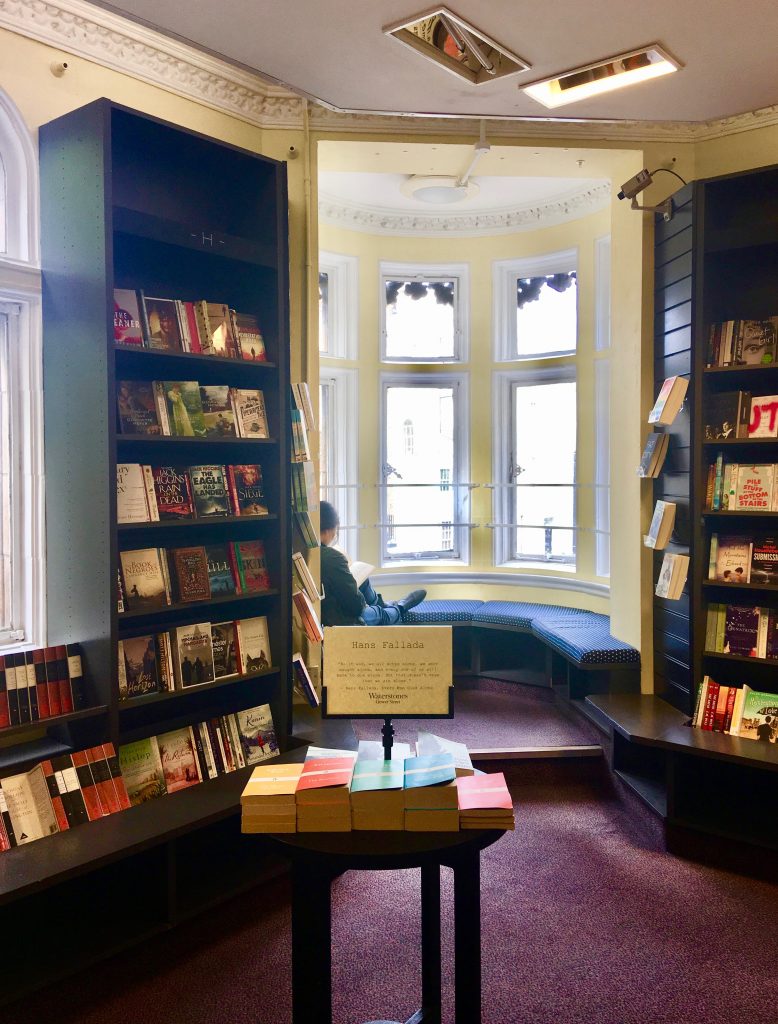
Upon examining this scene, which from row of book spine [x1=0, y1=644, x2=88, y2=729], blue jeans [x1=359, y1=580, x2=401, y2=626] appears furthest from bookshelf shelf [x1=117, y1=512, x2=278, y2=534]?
blue jeans [x1=359, y1=580, x2=401, y2=626]

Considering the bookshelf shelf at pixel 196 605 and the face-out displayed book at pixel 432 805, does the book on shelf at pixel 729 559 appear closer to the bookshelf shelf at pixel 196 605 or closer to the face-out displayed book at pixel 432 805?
the bookshelf shelf at pixel 196 605

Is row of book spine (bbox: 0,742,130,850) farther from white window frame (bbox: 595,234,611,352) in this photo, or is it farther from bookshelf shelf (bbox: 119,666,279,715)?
white window frame (bbox: 595,234,611,352)

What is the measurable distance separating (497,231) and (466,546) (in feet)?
7.69

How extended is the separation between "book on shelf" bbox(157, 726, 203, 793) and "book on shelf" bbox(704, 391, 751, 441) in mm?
2532

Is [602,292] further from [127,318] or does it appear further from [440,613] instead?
[127,318]

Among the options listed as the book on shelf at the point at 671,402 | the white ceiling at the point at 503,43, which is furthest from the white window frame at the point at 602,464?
the white ceiling at the point at 503,43

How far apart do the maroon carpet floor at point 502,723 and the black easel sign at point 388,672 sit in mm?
2117

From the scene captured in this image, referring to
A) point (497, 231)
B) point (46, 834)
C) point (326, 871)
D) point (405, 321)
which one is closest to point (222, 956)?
point (46, 834)

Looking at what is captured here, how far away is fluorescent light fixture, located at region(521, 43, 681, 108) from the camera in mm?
2756

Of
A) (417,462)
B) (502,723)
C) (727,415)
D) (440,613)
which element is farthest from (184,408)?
(417,462)

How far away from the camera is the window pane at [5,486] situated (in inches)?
112

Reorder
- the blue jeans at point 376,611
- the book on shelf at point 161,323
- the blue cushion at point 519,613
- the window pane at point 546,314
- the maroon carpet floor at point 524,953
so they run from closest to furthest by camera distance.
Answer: the maroon carpet floor at point 524,953 → the book on shelf at point 161,323 → the blue jeans at point 376,611 → the blue cushion at point 519,613 → the window pane at point 546,314

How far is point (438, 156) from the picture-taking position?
4.11m

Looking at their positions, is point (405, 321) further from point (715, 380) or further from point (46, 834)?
point (46, 834)
